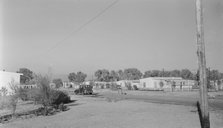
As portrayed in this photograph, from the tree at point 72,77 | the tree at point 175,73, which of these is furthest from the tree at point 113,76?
the tree at point 175,73

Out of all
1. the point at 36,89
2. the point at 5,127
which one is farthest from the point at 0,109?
the point at 5,127

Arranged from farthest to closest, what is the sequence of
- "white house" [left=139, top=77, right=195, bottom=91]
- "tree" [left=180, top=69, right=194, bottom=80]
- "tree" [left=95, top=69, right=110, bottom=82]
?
1. "tree" [left=180, top=69, right=194, bottom=80]
2. "tree" [left=95, top=69, right=110, bottom=82]
3. "white house" [left=139, top=77, right=195, bottom=91]

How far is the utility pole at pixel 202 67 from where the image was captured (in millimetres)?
7453

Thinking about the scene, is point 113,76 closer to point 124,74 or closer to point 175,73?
point 124,74

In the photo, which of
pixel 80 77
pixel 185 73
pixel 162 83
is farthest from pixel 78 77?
pixel 162 83

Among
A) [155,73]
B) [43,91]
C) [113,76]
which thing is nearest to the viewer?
[43,91]

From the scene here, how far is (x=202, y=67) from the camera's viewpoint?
7.69 m

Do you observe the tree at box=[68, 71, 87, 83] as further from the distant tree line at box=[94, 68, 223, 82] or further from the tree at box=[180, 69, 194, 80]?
the tree at box=[180, 69, 194, 80]

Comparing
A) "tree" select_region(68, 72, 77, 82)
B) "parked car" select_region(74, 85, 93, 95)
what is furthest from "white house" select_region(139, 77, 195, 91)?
"tree" select_region(68, 72, 77, 82)

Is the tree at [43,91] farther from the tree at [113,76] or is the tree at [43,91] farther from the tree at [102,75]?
the tree at [113,76]

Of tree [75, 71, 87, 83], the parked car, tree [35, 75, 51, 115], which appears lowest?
the parked car

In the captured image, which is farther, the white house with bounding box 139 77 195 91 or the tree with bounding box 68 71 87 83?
the tree with bounding box 68 71 87 83

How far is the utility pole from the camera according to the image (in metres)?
7.45

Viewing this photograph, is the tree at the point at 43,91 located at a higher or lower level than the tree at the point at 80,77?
lower
